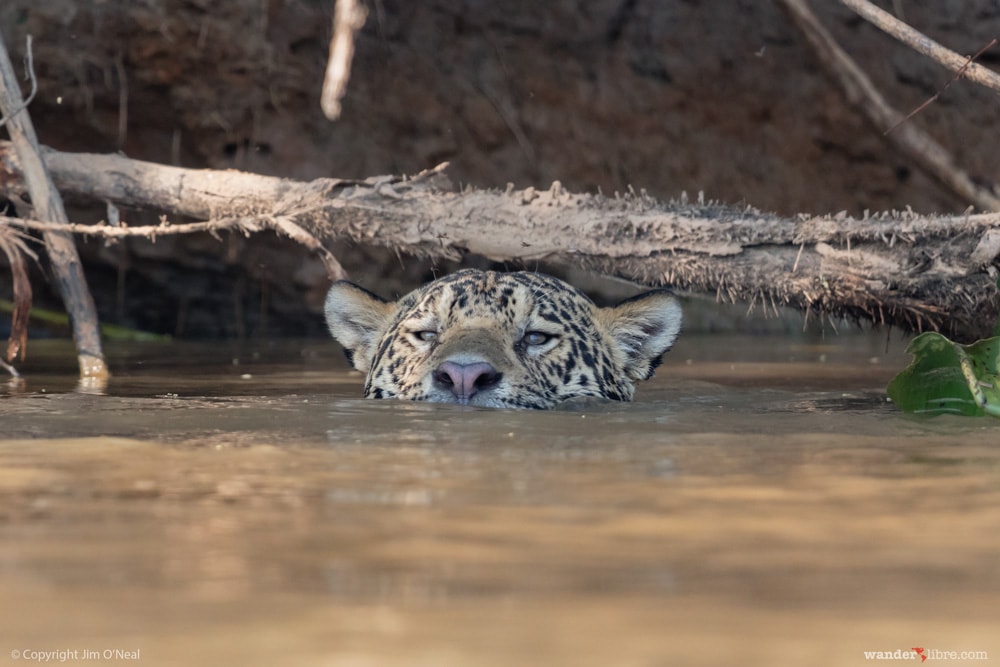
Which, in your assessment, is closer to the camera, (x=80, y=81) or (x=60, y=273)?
(x=60, y=273)

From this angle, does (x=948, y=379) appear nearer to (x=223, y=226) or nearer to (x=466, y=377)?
(x=466, y=377)

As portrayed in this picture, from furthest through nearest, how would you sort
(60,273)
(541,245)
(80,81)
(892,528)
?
(80,81)
(60,273)
(541,245)
(892,528)

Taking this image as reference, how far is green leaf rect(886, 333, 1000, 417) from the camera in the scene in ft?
15.1

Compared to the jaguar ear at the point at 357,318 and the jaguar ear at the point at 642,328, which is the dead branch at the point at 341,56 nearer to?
the jaguar ear at the point at 357,318

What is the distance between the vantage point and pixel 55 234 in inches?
260

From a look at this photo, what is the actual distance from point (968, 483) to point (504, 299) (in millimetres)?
2601

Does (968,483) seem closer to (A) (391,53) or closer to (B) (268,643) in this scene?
(B) (268,643)

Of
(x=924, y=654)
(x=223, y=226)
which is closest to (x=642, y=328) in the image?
(x=223, y=226)

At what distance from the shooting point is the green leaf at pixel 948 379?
461cm

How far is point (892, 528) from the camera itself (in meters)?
2.45

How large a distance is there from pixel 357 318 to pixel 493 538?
367 centimetres

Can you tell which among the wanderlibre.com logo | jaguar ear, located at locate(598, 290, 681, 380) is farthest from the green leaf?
the wanderlibre.com logo

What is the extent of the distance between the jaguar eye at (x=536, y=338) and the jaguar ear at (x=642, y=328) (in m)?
0.47

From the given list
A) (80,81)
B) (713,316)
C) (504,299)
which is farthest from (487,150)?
(504,299)
